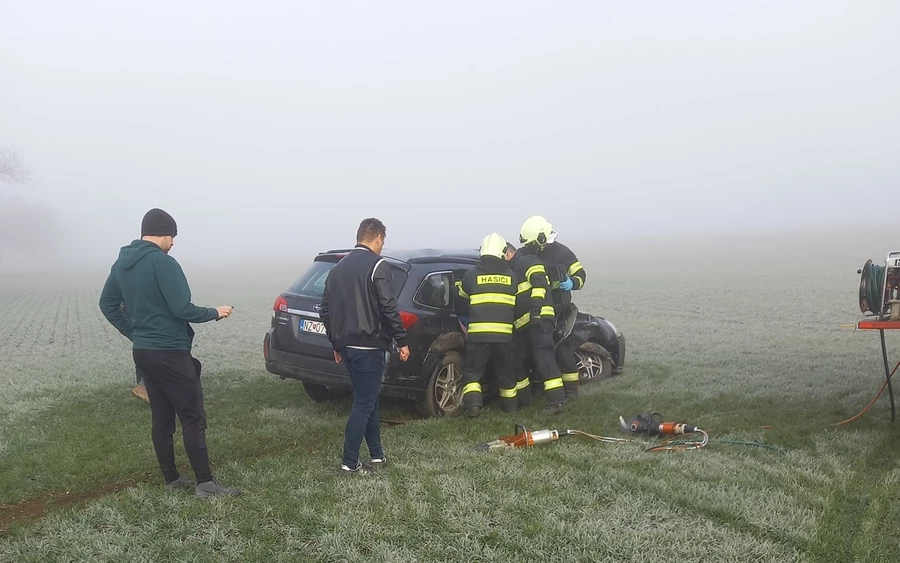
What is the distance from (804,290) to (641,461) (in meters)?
18.3

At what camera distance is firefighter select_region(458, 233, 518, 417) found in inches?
242

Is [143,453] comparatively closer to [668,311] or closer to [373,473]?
[373,473]

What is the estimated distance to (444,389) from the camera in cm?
633

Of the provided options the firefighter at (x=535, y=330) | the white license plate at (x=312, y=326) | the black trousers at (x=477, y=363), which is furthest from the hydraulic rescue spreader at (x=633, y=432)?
the white license plate at (x=312, y=326)

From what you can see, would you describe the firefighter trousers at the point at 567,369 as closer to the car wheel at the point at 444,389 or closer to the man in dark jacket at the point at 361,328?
the car wheel at the point at 444,389

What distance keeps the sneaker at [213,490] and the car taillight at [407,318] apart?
6.92 feet

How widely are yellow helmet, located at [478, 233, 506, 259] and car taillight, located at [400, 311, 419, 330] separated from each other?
0.90m

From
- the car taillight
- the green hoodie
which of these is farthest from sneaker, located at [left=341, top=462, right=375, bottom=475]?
the car taillight

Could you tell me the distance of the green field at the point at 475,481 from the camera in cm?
352

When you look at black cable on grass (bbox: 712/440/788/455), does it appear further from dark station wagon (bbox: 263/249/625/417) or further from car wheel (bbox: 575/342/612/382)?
car wheel (bbox: 575/342/612/382)

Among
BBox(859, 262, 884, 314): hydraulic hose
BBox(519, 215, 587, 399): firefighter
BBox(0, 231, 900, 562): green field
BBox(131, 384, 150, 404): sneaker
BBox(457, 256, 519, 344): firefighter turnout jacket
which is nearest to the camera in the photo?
BBox(0, 231, 900, 562): green field

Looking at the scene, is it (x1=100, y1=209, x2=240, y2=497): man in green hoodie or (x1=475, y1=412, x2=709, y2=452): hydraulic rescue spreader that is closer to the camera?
(x1=100, y1=209, x2=240, y2=497): man in green hoodie

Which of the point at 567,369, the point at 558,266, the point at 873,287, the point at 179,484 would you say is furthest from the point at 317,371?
the point at 873,287

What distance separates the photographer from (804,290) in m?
20.3
